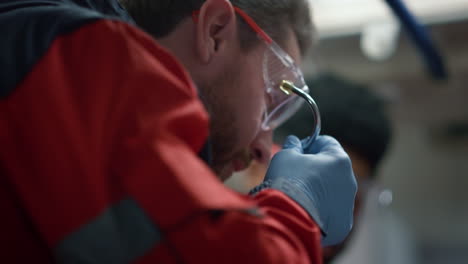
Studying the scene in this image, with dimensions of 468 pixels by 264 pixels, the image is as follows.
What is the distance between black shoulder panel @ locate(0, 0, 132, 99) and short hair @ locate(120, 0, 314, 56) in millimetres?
258

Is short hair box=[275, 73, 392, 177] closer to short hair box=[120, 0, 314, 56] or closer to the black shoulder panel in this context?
short hair box=[120, 0, 314, 56]

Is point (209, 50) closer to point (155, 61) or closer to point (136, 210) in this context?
point (155, 61)

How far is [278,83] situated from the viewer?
1006 mm

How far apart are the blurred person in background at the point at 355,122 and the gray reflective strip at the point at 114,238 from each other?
112cm

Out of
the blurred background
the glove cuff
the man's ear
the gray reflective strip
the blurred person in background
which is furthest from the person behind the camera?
the blurred background

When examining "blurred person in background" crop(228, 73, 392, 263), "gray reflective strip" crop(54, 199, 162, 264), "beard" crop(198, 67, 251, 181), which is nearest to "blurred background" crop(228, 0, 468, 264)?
"blurred person in background" crop(228, 73, 392, 263)

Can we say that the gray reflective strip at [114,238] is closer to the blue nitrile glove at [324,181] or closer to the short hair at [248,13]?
the blue nitrile glove at [324,181]

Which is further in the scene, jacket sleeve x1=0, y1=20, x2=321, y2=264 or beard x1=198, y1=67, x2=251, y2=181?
beard x1=198, y1=67, x2=251, y2=181

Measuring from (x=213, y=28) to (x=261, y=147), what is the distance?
0.31m

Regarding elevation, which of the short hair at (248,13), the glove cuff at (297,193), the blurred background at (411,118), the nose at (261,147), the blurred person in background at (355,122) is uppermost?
the short hair at (248,13)

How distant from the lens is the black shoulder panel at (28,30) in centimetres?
58

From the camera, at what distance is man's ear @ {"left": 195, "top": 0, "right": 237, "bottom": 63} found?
0.88m

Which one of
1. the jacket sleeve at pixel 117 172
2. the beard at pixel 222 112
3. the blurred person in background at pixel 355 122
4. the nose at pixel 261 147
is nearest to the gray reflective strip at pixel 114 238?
the jacket sleeve at pixel 117 172

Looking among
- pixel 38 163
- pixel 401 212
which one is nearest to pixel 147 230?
pixel 38 163
